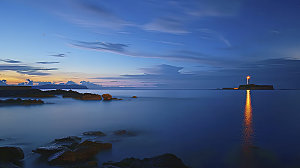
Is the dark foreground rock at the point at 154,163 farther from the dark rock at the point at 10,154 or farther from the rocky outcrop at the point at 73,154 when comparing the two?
the dark rock at the point at 10,154

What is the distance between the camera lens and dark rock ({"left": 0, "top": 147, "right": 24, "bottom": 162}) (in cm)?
726

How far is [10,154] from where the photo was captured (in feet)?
24.6

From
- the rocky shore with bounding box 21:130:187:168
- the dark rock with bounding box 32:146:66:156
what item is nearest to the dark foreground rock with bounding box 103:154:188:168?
the rocky shore with bounding box 21:130:187:168

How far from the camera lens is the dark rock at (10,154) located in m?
7.26

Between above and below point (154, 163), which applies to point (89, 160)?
below

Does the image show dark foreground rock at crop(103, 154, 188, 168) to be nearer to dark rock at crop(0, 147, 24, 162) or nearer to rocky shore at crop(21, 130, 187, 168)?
rocky shore at crop(21, 130, 187, 168)

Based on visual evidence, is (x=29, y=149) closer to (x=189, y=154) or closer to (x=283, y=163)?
(x=189, y=154)

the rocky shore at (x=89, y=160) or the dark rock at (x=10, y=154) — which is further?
the dark rock at (x=10, y=154)

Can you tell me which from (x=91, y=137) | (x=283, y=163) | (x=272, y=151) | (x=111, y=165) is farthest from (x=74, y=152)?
(x=272, y=151)

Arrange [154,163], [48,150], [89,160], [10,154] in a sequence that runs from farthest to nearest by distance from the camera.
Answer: [48,150], [89,160], [10,154], [154,163]

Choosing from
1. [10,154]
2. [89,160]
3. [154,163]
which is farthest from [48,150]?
[154,163]

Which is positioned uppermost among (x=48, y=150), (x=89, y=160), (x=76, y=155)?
(x=76, y=155)

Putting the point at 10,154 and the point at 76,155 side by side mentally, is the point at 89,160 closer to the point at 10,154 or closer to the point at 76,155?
the point at 76,155

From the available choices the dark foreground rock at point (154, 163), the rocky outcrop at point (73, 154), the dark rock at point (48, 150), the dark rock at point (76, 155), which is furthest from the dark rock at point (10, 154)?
the dark foreground rock at point (154, 163)
